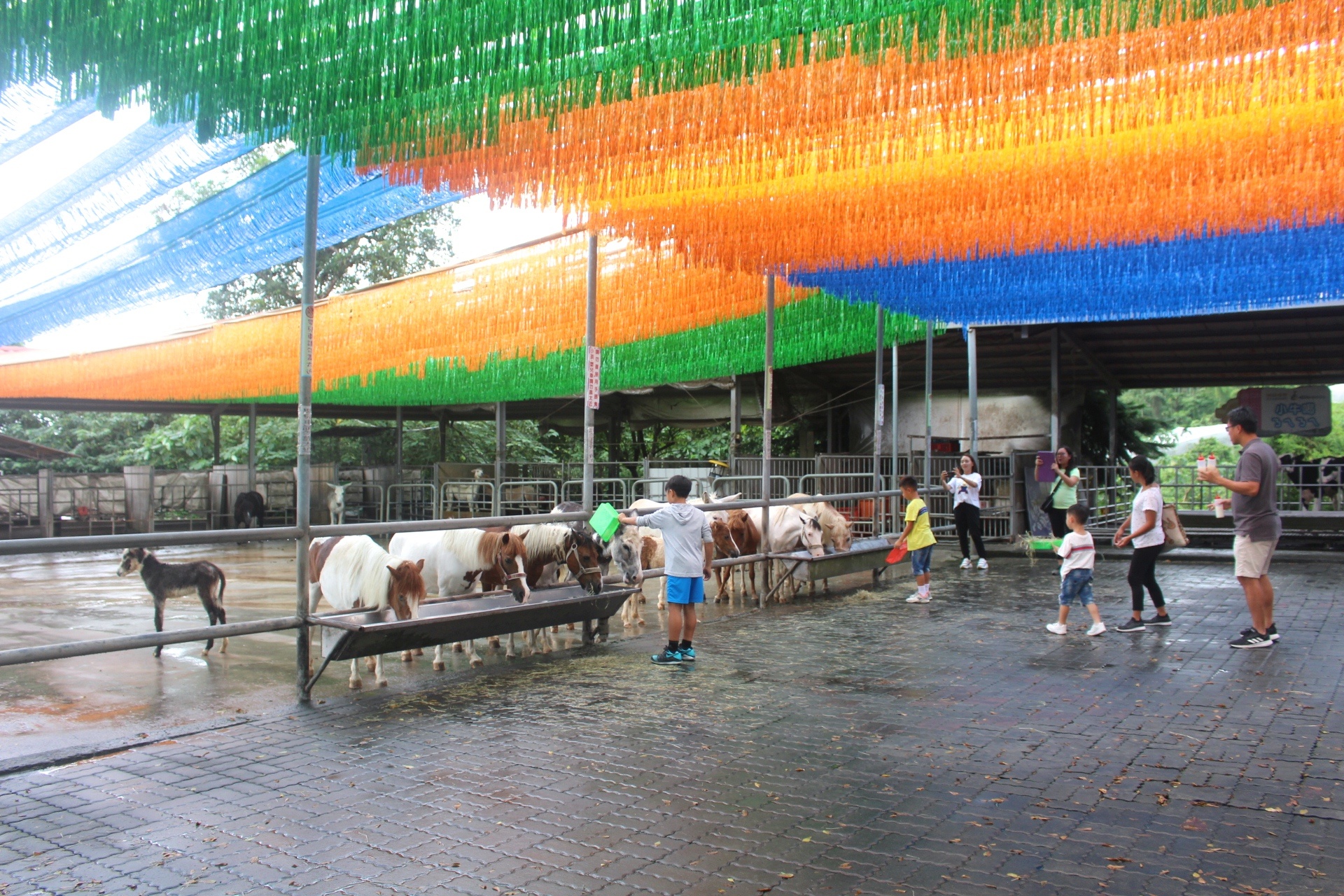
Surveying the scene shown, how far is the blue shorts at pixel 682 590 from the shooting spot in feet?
25.9

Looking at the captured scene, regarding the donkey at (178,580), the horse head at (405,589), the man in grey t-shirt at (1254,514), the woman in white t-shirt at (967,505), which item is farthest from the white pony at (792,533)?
the donkey at (178,580)

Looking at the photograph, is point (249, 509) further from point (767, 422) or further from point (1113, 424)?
point (1113, 424)

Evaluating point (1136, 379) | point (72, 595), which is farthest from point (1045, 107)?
point (1136, 379)

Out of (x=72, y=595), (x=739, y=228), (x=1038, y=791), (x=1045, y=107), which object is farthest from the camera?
(x=72, y=595)

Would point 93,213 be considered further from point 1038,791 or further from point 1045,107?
point 1038,791

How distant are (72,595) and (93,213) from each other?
7359 millimetres

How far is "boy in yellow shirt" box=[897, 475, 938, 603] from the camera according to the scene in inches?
456

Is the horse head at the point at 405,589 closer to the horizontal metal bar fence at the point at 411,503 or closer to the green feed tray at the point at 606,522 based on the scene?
the green feed tray at the point at 606,522

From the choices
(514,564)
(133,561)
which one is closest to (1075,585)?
(514,564)

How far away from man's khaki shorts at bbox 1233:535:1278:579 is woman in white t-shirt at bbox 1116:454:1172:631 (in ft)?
4.01

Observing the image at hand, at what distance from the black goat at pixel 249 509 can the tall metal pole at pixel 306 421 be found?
17207mm

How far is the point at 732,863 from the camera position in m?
3.96

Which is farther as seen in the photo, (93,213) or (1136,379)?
(1136,379)

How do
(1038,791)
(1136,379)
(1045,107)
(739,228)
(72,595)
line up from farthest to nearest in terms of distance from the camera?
(1136,379), (72,595), (739,228), (1045,107), (1038,791)
